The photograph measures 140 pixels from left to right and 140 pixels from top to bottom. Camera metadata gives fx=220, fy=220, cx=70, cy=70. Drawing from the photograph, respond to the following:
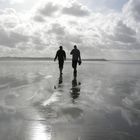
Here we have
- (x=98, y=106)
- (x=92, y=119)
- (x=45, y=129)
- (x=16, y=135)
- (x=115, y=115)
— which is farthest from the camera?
(x=98, y=106)

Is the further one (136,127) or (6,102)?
(6,102)

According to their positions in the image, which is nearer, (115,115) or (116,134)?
(116,134)

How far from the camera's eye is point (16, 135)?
4625 millimetres

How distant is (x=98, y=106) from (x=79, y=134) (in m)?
3.03

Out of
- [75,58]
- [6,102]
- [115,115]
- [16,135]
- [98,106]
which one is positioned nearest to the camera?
[16,135]

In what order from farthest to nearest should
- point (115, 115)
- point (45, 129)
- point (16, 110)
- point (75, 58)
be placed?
point (75, 58) → point (16, 110) → point (115, 115) → point (45, 129)

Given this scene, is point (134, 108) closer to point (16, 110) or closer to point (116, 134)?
point (116, 134)

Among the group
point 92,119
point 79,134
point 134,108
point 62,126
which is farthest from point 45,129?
point 134,108

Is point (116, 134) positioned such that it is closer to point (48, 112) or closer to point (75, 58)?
point (48, 112)

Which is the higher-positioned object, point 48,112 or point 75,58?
point 75,58

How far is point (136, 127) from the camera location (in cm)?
524

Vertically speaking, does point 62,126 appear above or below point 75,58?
below

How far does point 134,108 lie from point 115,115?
130 centimetres

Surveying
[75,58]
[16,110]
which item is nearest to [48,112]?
[16,110]
